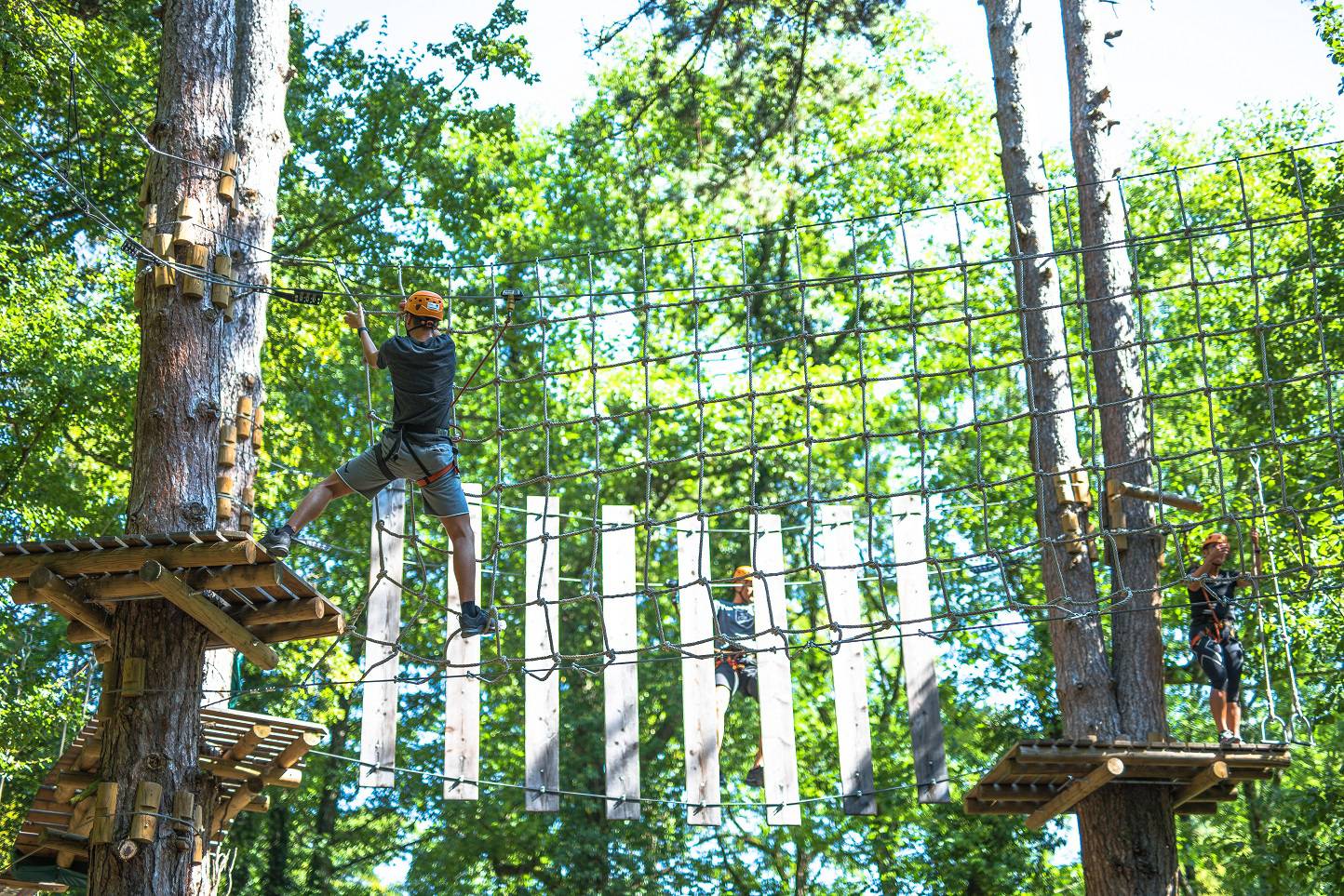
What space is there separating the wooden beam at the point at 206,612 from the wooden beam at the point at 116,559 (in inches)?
1.4

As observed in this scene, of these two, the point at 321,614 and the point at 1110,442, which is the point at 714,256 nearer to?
the point at 1110,442

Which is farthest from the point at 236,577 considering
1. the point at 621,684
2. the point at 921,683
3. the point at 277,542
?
the point at 921,683

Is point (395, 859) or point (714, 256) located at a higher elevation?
point (714, 256)

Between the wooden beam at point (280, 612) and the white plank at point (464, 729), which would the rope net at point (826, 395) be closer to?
the white plank at point (464, 729)

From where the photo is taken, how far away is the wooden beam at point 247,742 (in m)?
5.08

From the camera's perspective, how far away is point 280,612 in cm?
425

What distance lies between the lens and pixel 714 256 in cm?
1360

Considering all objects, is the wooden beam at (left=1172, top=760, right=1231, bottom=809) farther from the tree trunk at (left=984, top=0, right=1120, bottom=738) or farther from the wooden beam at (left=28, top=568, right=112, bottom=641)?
the wooden beam at (left=28, top=568, right=112, bottom=641)

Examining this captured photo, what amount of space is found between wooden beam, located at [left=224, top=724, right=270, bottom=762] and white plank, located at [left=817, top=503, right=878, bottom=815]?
2209mm

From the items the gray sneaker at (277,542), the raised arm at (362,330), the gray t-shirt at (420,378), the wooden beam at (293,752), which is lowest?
the wooden beam at (293,752)

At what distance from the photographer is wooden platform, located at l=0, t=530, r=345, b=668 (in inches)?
152

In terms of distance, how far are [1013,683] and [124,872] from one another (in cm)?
852

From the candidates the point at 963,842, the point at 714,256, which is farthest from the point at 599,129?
the point at 963,842

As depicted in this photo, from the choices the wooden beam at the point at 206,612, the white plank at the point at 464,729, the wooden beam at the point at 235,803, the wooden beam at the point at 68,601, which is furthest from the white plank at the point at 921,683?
the wooden beam at the point at 68,601
